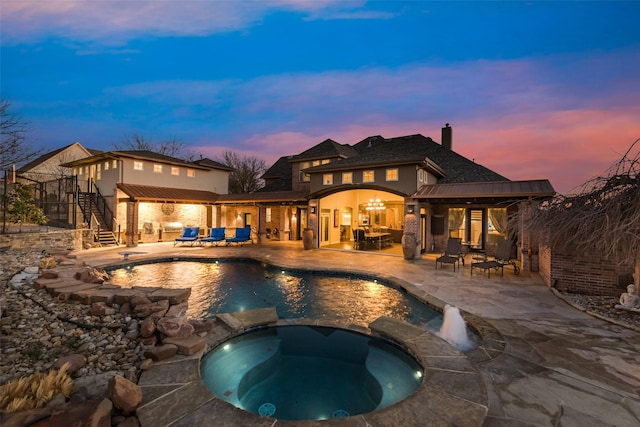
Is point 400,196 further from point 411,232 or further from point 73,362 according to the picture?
point 73,362

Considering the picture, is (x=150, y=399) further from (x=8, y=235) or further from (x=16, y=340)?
(x=8, y=235)

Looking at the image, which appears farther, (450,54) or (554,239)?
(450,54)

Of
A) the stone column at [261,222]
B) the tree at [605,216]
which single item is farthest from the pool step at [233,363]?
the stone column at [261,222]

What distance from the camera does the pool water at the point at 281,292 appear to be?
6.71m

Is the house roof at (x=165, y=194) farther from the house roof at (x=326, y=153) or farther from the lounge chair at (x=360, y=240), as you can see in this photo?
the lounge chair at (x=360, y=240)

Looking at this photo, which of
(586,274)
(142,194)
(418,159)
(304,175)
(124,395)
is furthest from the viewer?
(304,175)

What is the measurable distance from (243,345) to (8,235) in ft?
41.1

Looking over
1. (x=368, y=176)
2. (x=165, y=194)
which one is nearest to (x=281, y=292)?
(x=368, y=176)

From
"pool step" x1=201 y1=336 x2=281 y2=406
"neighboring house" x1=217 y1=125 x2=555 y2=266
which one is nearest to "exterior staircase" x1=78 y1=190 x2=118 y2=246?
"neighboring house" x1=217 y1=125 x2=555 y2=266

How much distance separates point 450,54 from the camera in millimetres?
14125

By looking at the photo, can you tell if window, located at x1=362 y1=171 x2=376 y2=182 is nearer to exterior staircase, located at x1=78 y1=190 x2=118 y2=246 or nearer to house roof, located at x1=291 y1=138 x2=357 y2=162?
house roof, located at x1=291 y1=138 x2=357 y2=162

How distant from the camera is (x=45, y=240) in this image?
1278 cm

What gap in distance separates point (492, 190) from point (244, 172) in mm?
31477

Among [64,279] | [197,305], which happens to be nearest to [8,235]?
[64,279]
